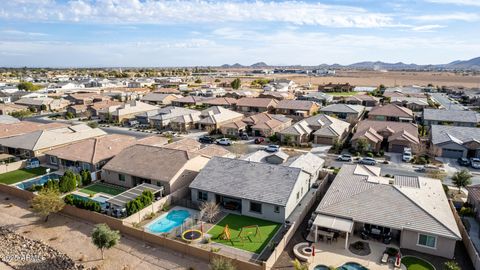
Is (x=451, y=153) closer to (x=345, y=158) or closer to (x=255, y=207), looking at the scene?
(x=345, y=158)

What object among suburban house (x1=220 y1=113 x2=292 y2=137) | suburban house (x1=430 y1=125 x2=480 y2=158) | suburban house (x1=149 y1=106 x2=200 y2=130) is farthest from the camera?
suburban house (x1=149 y1=106 x2=200 y2=130)

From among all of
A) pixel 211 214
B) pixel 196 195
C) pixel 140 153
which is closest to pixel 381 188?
pixel 211 214

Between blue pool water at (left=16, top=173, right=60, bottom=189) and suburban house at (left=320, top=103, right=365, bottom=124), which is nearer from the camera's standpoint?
blue pool water at (left=16, top=173, right=60, bottom=189)

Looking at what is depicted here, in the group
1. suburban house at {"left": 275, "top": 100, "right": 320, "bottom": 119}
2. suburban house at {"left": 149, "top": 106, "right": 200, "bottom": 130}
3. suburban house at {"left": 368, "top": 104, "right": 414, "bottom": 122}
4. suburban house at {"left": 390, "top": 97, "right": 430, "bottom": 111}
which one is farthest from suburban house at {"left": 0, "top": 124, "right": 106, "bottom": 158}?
suburban house at {"left": 390, "top": 97, "right": 430, "bottom": 111}

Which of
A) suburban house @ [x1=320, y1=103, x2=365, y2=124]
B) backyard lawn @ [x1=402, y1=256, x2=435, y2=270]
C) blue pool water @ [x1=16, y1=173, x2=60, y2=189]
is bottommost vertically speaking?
backyard lawn @ [x1=402, y1=256, x2=435, y2=270]

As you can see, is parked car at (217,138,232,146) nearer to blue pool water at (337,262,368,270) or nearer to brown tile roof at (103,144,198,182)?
brown tile roof at (103,144,198,182)

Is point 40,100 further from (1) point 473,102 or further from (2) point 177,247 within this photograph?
(1) point 473,102
